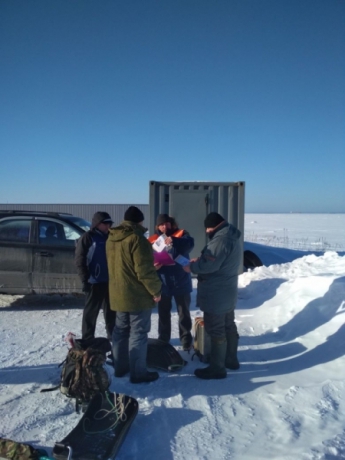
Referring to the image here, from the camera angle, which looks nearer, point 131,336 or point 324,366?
point 131,336

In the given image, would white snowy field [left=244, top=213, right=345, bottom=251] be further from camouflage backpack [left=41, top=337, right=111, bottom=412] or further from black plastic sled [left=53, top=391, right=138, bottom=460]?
black plastic sled [left=53, top=391, right=138, bottom=460]

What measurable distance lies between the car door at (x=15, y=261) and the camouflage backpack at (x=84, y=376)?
3575 mm

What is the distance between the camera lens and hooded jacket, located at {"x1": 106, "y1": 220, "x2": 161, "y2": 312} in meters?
3.72

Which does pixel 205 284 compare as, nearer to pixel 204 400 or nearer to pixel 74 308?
pixel 204 400

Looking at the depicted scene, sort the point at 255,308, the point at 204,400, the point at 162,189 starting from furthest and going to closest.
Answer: the point at 162,189, the point at 255,308, the point at 204,400

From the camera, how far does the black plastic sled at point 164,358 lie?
425 centimetres

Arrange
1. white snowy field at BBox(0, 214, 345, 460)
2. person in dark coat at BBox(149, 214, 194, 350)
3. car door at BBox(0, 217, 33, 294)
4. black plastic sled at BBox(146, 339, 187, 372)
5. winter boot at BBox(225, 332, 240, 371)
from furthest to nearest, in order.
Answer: car door at BBox(0, 217, 33, 294)
person in dark coat at BBox(149, 214, 194, 350)
winter boot at BBox(225, 332, 240, 371)
black plastic sled at BBox(146, 339, 187, 372)
white snowy field at BBox(0, 214, 345, 460)

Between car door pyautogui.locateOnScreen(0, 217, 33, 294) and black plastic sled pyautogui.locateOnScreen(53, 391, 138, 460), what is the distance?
4.03 m

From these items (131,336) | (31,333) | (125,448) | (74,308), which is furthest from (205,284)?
(74,308)

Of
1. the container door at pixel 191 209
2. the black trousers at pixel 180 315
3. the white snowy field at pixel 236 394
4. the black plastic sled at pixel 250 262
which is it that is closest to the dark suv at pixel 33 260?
the white snowy field at pixel 236 394

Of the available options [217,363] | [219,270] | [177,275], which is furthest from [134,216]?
[217,363]

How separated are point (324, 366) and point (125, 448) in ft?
8.52

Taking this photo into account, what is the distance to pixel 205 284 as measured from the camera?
413 cm

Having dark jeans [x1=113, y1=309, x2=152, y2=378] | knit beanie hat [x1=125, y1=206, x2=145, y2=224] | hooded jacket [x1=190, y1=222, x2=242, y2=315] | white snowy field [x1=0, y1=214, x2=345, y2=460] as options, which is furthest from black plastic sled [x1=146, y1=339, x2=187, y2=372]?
knit beanie hat [x1=125, y1=206, x2=145, y2=224]
